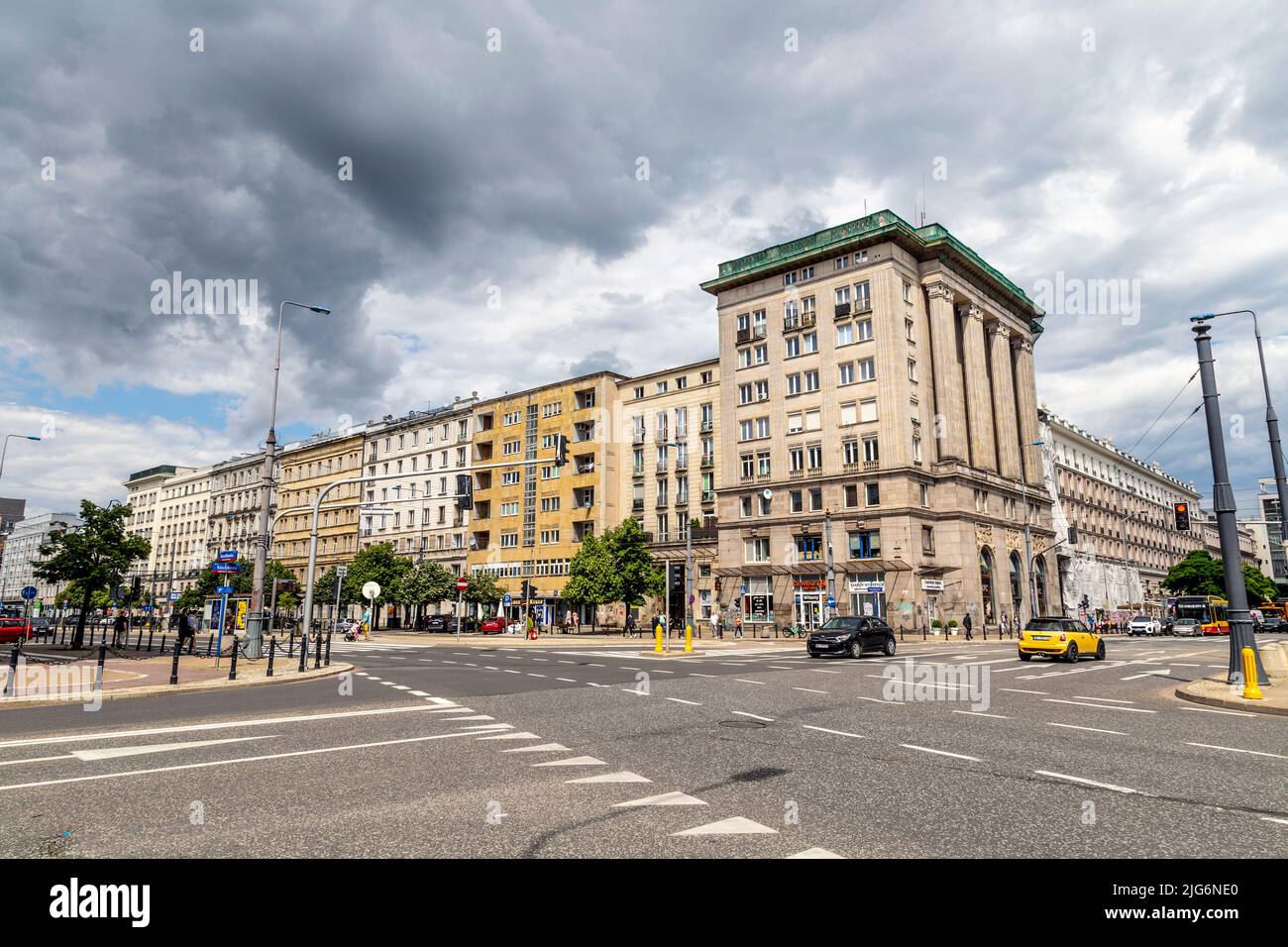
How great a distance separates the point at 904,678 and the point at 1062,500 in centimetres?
7529

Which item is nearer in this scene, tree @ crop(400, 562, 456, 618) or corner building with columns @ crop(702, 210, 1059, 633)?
corner building with columns @ crop(702, 210, 1059, 633)

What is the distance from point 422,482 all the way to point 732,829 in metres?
86.3

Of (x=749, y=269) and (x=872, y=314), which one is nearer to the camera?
(x=872, y=314)

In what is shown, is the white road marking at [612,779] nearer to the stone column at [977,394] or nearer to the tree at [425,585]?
the stone column at [977,394]

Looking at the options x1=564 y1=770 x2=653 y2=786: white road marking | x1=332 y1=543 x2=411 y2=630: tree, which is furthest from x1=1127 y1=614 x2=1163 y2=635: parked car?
x1=564 y1=770 x2=653 y2=786: white road marking

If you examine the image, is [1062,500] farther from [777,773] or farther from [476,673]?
[777,773]

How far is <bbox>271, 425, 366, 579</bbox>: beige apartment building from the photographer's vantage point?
90.2 metres

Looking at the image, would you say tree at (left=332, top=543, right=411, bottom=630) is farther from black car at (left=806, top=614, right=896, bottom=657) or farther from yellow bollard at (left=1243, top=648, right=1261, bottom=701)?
yellow bollard at (left=1243, top=648, right=1261, bottom=701)

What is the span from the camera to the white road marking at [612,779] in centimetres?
716

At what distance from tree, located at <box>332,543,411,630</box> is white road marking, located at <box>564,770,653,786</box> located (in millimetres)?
64479

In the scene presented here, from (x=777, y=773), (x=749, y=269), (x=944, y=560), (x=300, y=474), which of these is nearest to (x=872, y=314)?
(x=749, y=269)

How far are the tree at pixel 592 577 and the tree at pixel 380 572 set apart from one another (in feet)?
61.4

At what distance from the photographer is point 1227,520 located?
55.7ft
